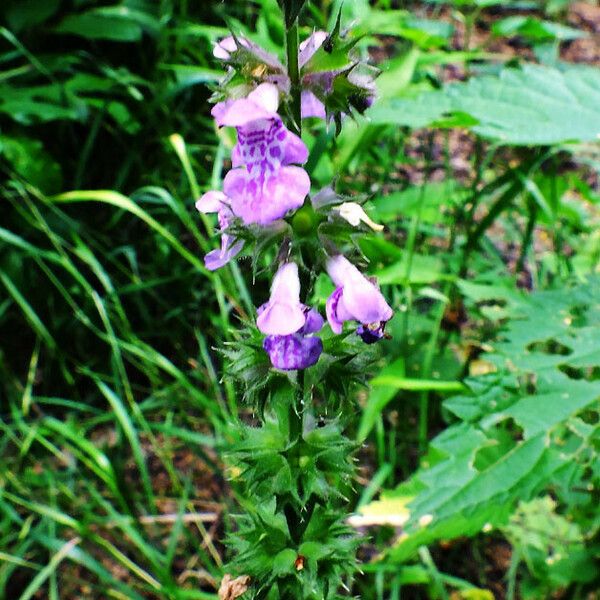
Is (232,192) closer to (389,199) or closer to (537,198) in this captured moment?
(389,199)

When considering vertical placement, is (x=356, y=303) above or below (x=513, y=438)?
above

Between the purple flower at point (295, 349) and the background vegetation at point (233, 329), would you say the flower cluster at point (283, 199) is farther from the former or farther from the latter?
the background vegetation at point (233, 329)

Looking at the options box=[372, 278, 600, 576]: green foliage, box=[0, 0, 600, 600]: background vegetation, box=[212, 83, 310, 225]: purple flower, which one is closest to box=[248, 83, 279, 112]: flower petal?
box=[212, 83, 310, 225]: purple flower

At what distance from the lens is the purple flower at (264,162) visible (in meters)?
1.07

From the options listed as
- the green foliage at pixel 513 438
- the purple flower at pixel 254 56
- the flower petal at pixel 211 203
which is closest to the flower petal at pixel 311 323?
the flower petal at pixel 211 203

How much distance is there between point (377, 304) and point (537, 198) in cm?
168

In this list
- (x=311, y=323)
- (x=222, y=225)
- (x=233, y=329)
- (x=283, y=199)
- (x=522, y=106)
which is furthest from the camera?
(x=522, y=106)

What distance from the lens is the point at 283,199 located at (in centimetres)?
107

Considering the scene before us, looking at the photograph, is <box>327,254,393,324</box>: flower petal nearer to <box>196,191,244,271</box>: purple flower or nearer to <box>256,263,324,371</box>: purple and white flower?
<box>256,263,324,371</box>: purple and white flower

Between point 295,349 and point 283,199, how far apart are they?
24cm

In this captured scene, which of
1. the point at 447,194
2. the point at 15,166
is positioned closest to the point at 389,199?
the point at 447,194

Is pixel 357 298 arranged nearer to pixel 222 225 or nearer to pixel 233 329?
pixel 222 225

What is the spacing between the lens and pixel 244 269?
120 inches

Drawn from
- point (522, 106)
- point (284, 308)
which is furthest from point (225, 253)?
point (522, 106)
